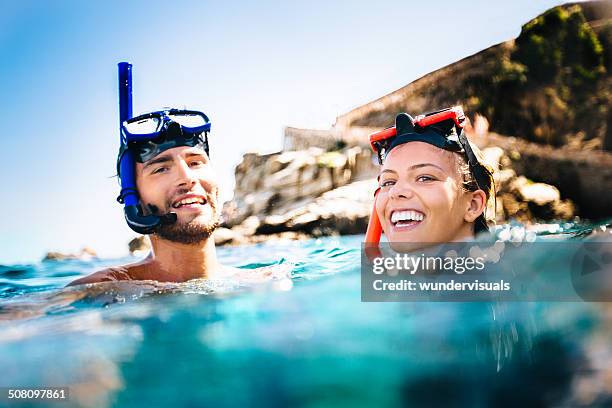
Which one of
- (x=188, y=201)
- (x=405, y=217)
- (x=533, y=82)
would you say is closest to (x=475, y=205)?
(x=405, y=217)

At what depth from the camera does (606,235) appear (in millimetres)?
2773

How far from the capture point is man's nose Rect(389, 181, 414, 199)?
3.33 m

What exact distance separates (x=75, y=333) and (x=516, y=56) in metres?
28.6

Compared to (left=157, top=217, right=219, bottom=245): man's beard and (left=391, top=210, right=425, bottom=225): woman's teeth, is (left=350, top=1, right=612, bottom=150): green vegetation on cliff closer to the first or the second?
(left=157, top=217, right=219, bottom=245): man's beard

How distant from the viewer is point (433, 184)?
3311mm

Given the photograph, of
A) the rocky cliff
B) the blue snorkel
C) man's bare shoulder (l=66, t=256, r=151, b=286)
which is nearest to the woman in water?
the blue snorkel

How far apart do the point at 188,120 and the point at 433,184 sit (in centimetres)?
208

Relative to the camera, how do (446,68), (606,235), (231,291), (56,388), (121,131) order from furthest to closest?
(446,68)
(121,131)
(231,291)
(606,235)
(56,388)

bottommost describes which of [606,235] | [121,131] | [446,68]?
[606,235]

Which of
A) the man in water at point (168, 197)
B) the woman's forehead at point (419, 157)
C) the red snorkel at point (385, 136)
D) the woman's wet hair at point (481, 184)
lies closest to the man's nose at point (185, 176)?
the man in water at point (168, 197)

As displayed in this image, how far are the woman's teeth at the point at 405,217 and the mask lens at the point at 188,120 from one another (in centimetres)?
180

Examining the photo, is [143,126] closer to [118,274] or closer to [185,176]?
[185,176]

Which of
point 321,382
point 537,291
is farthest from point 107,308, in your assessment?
point 537,291

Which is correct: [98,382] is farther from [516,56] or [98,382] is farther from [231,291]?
[516,56]
